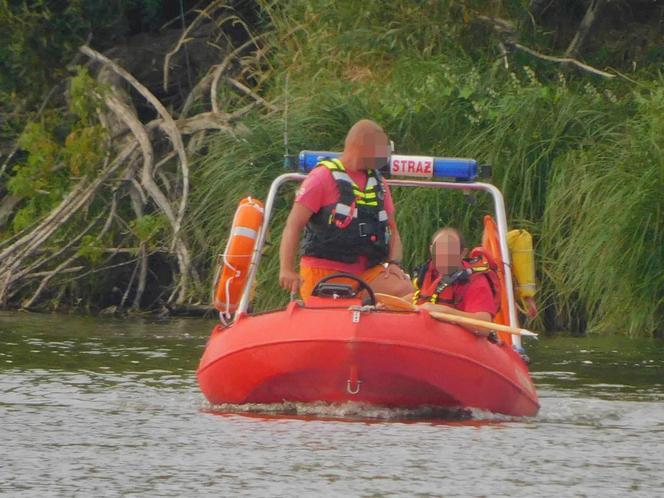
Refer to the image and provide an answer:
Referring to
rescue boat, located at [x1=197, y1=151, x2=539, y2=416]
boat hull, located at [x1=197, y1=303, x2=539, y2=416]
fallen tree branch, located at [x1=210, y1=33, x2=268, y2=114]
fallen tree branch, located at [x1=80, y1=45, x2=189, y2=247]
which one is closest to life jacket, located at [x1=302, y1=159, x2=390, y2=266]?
rescue boat, located at [x1=197, y1=151, x2=539, y2=416]

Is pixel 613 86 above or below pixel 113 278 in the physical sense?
above

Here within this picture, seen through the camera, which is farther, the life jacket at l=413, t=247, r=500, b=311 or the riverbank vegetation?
the riverbank vegetation

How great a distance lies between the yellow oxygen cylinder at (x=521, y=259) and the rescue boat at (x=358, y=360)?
0.54 m

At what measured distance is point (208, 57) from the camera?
58.7ft

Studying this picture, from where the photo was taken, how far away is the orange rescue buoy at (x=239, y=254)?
9.40 metres

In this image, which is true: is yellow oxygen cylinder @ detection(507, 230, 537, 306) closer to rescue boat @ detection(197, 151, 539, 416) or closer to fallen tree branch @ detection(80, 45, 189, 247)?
rescue boat @ detection(197, 151, 539, 416)

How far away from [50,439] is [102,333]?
5.61m

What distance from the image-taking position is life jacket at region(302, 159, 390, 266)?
9148 mm

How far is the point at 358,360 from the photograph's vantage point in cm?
858

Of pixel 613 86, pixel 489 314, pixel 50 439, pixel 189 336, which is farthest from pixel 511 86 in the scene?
pixel 50 439

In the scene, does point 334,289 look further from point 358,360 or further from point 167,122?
point 167,122

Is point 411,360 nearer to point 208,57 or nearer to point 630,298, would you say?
point 630,298

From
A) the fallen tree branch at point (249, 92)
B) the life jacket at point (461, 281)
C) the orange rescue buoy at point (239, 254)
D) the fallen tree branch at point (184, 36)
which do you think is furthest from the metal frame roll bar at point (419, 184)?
the fallen tree branch at point (184, 36)

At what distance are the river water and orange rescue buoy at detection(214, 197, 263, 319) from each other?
1.95 ft
